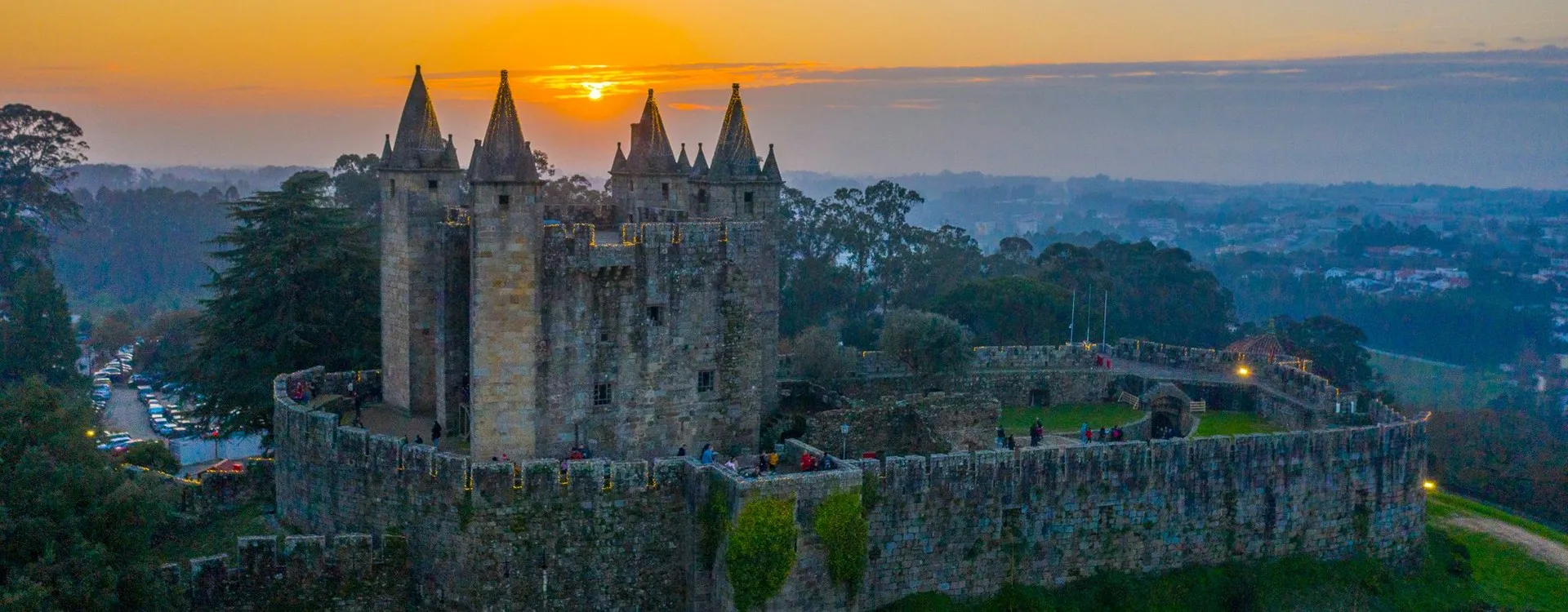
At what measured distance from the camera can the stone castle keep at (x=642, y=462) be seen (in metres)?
24.7

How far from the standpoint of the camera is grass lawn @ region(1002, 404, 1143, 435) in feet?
122

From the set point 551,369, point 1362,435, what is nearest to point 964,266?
point 1362,435

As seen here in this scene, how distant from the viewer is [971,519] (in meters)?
26.5

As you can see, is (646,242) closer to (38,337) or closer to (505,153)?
(505,153)

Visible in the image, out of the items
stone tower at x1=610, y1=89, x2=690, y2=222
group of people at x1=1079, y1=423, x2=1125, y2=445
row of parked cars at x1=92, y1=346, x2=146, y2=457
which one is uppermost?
stone tower at x1=610, y1=89, x2=690, y2=222

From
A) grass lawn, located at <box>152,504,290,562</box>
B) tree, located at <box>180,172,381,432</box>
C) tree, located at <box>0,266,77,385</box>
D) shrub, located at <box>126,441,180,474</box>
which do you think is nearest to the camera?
grass lawn, located at <box>152,504,290,562</box>

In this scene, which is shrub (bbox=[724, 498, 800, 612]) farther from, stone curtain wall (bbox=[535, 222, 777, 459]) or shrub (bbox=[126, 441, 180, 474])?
shrub (bbox=[126, 441, 180, 474])

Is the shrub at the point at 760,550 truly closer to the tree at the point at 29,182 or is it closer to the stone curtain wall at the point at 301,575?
the stone curtain wall at the point at 301,575

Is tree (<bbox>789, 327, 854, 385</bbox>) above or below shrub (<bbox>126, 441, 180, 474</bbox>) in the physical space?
above

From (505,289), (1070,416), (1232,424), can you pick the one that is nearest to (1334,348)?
(1232,424)

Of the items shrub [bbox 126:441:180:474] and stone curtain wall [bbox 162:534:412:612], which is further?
shrub [bbox 126:441:180:474]

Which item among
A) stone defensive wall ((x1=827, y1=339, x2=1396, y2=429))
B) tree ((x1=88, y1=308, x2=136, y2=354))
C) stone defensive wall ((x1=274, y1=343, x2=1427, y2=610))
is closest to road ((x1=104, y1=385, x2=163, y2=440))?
tree ((x1=88, y1=308, x2=136, y2=354))

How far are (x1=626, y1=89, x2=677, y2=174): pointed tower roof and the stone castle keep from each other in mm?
56

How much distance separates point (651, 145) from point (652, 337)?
261 inches
